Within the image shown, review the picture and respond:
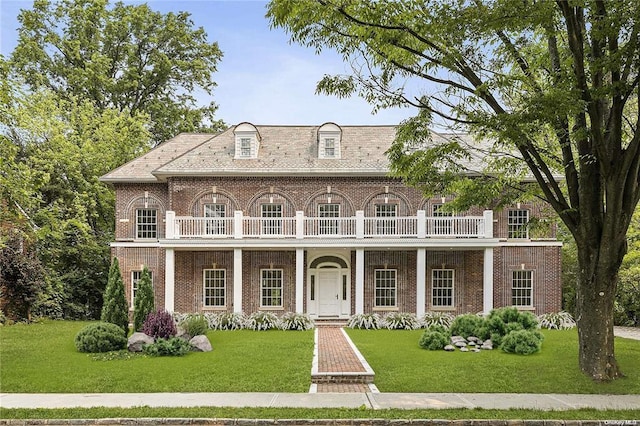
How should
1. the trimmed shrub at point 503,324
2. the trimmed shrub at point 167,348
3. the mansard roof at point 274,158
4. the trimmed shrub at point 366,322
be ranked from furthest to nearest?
the mansard roof at point 274,158, the trimmed shrub at point 366,322, the trimmed shrub at point 503,324, the trimmed shrub at point 167,348

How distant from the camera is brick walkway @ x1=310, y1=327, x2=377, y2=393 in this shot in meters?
11.2

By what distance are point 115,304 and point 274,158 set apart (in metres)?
10.2

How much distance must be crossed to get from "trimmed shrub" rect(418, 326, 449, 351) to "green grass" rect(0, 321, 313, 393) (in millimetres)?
3275

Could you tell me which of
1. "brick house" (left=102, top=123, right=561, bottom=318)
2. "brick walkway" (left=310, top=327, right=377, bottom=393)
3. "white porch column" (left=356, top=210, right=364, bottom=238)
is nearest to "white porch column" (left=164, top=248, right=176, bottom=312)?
"brick house" (left=102, top=123, right=561, bottom=318)

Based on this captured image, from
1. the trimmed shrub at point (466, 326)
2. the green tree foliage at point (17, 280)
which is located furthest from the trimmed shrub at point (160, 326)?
the green tree foliage at point (17, 280)

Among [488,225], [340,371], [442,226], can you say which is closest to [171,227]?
[442,226]

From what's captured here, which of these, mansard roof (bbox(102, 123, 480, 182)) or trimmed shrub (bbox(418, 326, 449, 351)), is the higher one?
mansard roof (bbox(102, 123, 480, 182))

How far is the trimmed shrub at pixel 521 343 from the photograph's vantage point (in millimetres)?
15359

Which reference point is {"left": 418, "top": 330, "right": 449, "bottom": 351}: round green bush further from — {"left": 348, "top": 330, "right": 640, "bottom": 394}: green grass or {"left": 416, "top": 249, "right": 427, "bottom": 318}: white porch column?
{"left": 416, "top": 249, "right": 427, "bottom": 318}: white porch column

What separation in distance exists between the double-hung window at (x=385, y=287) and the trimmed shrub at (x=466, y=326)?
23.1 ft

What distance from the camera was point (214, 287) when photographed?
2495cm

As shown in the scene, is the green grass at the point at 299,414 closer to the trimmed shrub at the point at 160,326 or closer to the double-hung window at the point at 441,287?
the trimmed shrub at the point at 160,326

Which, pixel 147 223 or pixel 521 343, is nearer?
pixel 521 343

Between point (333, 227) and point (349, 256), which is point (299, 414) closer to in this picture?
point (333, 227)
